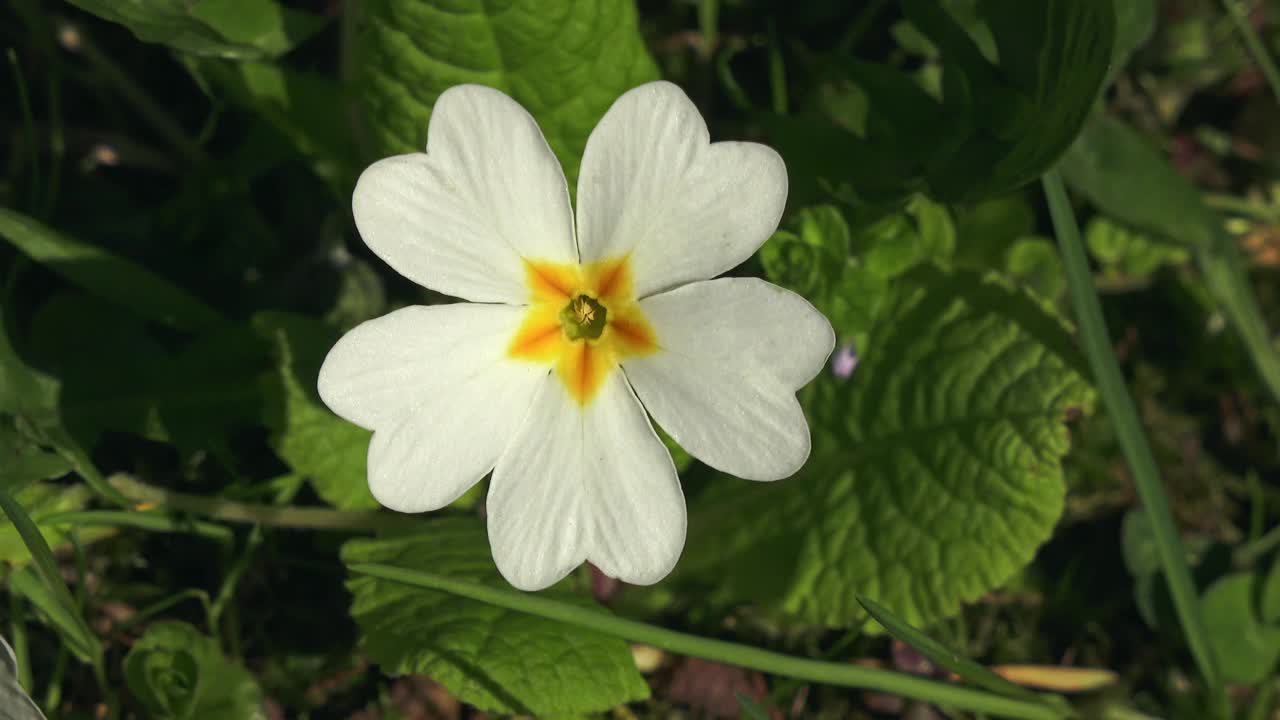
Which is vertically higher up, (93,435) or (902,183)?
(902,183)

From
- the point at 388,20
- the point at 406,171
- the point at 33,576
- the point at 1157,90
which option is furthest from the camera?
the point at 1157,90

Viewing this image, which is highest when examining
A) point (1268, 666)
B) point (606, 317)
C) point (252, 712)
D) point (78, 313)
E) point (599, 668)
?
point (606, 317)

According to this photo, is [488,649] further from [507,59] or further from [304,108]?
[304,108]

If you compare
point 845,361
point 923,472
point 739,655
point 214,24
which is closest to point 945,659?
point 739,655

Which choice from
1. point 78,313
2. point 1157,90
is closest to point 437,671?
point 78,313

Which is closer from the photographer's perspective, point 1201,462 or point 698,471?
point 698,471

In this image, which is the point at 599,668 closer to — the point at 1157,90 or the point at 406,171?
the point at 406,171
